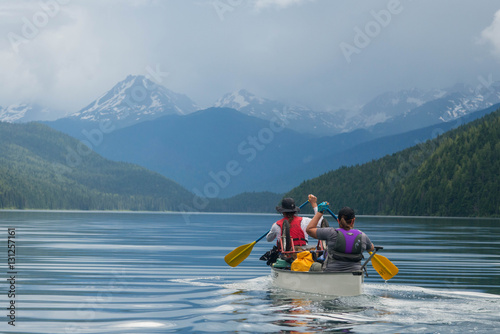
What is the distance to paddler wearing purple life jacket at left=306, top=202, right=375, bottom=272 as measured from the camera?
922 inches

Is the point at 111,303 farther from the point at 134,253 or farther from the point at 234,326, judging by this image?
the point at 134,253

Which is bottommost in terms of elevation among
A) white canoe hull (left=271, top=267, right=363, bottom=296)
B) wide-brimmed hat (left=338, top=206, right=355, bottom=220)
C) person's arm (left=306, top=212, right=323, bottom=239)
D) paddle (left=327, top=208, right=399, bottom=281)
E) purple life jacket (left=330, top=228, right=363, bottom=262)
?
white canoe hull (left=271, top=267, right=363, bottom=296)

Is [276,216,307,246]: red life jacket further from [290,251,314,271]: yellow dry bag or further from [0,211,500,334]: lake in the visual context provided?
[0,211,500,334]: lake

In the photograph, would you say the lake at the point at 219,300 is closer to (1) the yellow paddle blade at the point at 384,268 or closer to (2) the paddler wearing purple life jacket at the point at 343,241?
(1) the yellow paddle blade at the point at 384,268

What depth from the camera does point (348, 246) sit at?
77.0 feet

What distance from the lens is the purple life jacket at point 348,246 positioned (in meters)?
23.5

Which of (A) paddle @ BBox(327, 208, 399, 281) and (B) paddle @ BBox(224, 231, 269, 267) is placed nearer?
(A) paddle @ BBox(327, 208, 399, 281)

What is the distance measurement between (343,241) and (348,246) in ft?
0.77

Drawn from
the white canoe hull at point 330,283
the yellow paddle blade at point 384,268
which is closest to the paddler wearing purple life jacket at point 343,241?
the white canoe hull at point 330,283

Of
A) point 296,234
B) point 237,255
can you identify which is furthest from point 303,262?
point 237,255

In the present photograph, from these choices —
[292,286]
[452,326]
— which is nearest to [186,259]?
[292,286]

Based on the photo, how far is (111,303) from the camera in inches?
923

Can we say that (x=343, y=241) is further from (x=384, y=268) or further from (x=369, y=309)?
(x=384, y=268)

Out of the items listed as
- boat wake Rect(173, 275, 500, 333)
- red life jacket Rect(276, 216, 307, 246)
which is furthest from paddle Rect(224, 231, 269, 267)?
red life jacket Rect(276, 216, 307, 246)
